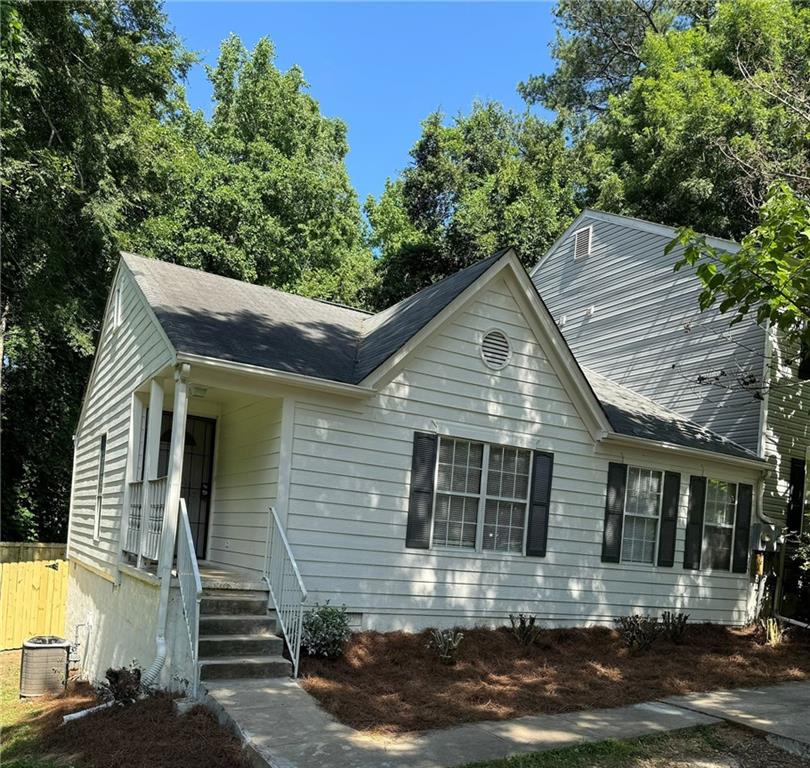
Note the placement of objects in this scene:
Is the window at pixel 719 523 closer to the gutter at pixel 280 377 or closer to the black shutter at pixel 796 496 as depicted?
the black shutter at pixel 796 496

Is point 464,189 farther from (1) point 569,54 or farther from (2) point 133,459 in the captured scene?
(2) point 133,459

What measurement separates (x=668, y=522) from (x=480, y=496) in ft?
11.9

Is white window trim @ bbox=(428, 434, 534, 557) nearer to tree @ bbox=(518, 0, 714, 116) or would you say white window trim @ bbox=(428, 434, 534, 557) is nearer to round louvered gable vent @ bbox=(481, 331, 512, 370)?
round louvered gable vent @ bbox=(481, 331, 512, 370)

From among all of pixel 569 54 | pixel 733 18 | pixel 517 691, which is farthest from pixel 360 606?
pixel 569 54

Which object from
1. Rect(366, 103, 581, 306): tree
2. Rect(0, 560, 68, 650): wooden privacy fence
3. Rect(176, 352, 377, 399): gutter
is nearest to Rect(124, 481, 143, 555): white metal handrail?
Rect(176, 352, 377, 399): gutter

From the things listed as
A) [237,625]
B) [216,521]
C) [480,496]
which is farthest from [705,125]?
[237,625]

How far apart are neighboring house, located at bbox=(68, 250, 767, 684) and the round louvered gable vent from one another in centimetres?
3

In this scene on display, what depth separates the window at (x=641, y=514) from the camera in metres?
11.3

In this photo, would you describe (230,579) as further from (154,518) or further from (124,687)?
(124,687)

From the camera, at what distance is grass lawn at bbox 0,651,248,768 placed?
221 inches

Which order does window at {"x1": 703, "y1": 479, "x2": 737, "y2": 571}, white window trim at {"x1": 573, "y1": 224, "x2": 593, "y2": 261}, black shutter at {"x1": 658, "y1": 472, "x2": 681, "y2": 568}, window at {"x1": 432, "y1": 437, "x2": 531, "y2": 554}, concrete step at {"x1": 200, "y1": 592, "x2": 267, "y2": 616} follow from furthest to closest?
1. white window trim at {"x1": 573, "y1": 224, "x2": 593, "y2": 261}
2. window at {"x1": 703, "y1": 479, "x2": 737, "y2": 571}
3. black shutter at {"x1": 658, "y1": 472, "x2": 681, "y2": 568}
4. window at {"x1": 432, "y1": 437, "x2": 531, "y2": 554}
5. concrete step at {"x1": 200, "y1": 592, "x2": 267, "y2": 616}

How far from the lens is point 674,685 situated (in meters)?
8.22

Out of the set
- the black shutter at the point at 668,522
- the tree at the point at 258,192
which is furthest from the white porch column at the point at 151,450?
the tree at the point at 258,192

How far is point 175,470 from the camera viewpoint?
314 inches
